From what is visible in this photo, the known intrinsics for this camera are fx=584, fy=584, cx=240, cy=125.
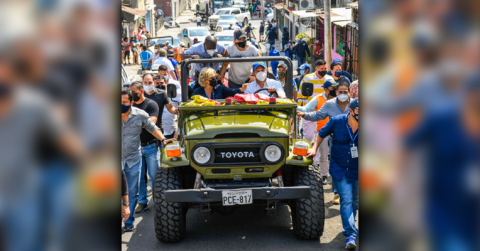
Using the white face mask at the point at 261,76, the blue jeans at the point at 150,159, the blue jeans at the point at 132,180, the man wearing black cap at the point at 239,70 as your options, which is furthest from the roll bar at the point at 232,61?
the man wearing black cap at the point at 239,70

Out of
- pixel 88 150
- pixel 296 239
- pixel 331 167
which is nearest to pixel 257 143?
pixel 331 167

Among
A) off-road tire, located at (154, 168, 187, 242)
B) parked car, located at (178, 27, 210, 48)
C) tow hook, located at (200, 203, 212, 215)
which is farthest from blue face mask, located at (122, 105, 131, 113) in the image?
parked car, located at (178, 27, 210, 48)

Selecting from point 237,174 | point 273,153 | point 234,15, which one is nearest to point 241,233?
point 237,174

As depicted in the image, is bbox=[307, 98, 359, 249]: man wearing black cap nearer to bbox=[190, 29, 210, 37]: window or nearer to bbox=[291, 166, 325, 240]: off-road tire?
bbox=[291, 166, 325, 240]: off-road tire

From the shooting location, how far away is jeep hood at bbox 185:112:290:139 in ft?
20.5

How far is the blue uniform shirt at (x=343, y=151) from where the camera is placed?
241 inches

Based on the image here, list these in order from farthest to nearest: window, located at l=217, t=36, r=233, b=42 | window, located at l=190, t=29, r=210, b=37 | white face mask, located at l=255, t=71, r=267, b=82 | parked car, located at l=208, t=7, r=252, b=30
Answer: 1. parked car, located at l=208, t=7, r=252, b=30
2. window, located at l=190, t=29, r=210, b=37
3. window, located at l=217, t=36, r=233, b=42
4. white face mask, located at l=255, t=71, r=267, b=82

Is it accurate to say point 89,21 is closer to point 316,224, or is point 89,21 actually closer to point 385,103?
point 385,103

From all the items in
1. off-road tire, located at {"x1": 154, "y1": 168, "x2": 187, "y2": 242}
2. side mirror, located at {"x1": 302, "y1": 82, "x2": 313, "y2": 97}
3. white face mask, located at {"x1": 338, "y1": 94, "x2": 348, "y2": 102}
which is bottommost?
off-road tire, located at {"x1": 154, "y1": 168, "x2": 187, "y2": 242}

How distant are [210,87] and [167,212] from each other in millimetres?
2291

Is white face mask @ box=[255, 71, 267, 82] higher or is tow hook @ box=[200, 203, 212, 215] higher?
white face mask @ box=[255, 71, 267, 82]

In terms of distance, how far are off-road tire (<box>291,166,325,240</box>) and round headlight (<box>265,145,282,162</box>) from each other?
418 mm

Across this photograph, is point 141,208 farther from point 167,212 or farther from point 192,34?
point 192,34

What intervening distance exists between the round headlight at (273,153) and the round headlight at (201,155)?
627mm
